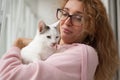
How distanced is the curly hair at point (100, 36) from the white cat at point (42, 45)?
15cm

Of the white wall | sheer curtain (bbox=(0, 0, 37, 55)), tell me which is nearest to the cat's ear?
sheer curtain (bbox=(0, 0, 37, 55))

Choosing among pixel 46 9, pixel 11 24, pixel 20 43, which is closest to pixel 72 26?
pixel 20 43

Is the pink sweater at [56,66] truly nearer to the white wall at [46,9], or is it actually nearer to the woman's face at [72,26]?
the woman's face at [72,26]

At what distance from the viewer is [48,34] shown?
1075 mm

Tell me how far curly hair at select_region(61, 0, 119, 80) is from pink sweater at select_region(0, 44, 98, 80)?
132 mm

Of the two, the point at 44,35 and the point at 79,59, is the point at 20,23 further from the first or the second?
the point at 79,59

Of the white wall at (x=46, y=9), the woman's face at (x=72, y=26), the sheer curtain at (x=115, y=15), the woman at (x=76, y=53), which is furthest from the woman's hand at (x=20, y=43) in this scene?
the white wall at (x=46, y=9)

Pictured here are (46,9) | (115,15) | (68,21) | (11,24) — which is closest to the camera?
(68,21)

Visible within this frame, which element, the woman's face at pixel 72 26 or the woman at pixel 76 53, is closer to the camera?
the woman at pixel 76 53

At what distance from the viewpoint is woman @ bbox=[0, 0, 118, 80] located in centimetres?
82

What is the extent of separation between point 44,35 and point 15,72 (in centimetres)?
31

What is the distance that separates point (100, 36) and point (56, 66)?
309mm

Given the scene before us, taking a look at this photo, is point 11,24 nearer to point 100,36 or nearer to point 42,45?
point 42,45

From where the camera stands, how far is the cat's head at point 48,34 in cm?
106
